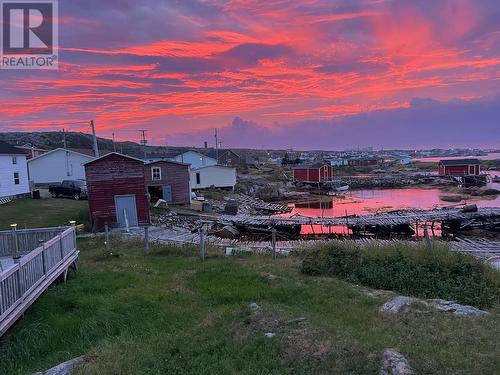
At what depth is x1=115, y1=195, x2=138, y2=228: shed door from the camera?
31750 mm

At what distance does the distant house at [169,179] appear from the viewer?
46375 millimetres

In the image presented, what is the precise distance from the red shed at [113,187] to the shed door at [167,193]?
14.2 m

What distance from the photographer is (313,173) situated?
89688mm

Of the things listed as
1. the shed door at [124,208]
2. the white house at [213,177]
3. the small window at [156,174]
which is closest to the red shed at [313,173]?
the white house at [213,177]

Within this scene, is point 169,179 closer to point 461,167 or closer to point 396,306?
point 396,306

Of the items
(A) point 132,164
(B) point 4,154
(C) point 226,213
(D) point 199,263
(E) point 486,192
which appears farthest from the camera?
(E) point 486,192

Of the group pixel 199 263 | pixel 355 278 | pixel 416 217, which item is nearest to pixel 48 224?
pixel 199 263

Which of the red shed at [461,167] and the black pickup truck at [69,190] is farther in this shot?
the red shed at [461,167]

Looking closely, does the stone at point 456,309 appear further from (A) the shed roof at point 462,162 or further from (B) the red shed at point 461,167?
(A) the shed roof at point 462,162

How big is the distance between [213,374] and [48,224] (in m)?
26.6

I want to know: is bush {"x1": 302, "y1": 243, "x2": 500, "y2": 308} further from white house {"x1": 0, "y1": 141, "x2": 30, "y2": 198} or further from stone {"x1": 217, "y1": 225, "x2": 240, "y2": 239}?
white house {"x1": 0, "y1": 141, "x2": 30, "y2": 198}

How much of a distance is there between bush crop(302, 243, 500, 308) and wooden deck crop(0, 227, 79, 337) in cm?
778

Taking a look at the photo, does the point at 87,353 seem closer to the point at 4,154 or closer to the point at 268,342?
the point at 268,342

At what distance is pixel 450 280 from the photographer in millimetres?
11922
